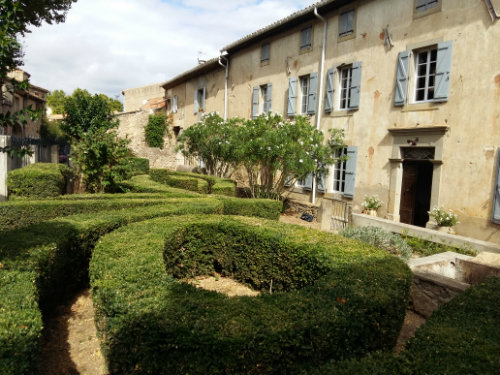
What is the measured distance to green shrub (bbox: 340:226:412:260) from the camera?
6.93 meters

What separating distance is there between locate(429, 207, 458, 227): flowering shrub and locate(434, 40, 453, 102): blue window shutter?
283 cm

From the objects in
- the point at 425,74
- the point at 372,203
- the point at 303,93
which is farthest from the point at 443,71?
the point at 303,93

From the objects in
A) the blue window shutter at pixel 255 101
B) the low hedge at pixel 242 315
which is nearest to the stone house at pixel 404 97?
the blue window shutter at pixel 255 101

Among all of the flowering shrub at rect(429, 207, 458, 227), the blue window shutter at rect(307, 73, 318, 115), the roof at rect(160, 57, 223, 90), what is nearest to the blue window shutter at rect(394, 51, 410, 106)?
the flowering shrub at rect(429, 207, 458, 227)

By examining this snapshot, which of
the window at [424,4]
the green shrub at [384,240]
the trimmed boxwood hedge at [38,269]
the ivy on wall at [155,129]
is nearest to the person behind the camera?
the trimmed boxwood hedge at [38,269]

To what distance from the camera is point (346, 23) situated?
11883 mm

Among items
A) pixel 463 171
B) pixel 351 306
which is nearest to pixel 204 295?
pixel 351 306

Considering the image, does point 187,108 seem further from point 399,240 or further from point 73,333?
A: point 73,333

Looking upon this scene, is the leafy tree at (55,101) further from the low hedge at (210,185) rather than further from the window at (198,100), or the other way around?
the low hedge at (210,185)

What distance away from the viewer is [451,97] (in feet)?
29.1

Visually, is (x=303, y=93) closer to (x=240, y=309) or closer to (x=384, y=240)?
(x=384, y=240)

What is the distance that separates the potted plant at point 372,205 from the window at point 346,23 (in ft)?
18.1

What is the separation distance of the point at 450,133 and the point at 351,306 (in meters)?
7.69

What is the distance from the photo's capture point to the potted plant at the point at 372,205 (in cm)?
1045
